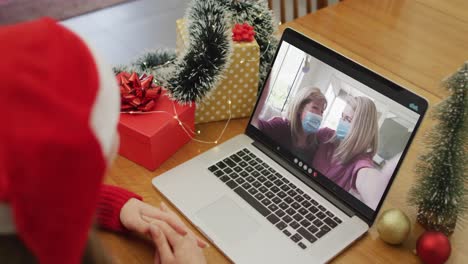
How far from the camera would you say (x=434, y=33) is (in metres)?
1.45

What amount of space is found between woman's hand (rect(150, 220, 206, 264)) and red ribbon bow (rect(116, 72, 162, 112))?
0.83 ft

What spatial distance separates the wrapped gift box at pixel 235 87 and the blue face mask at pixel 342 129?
0.82 ft

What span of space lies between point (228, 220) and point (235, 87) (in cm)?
32

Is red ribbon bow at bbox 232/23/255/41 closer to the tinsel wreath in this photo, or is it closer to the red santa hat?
the tinsel wreath

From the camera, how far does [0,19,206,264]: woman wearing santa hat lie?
0.46 m

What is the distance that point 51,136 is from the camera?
17.9 inches

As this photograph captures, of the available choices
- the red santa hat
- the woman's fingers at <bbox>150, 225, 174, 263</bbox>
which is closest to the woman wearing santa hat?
the red santa hat

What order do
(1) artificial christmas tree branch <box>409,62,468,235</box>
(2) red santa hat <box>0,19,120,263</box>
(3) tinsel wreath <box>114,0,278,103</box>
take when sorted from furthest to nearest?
(3) tinsel wreath <box>114,0,278,103</box> < (1) artificial christmas tree branch <box>409,62,468,235</box> < (2) red santa hat <box>0,19,120,263</box>

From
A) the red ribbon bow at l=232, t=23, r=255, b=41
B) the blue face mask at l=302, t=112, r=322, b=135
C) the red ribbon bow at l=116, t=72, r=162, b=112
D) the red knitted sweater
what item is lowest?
the red knitted sweater

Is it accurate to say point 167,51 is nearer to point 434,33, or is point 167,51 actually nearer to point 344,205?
point 344,205

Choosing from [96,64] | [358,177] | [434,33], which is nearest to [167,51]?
[358,177]

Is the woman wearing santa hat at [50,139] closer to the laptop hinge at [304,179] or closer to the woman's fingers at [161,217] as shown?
the woman's fingers at [161,217]

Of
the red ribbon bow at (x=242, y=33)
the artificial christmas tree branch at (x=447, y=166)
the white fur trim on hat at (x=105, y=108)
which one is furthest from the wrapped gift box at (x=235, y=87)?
the white fur trim on hat at (x=105, y=108)

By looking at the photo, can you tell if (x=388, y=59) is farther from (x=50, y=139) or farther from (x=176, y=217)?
(x=50, y=139)
